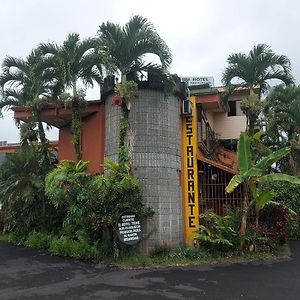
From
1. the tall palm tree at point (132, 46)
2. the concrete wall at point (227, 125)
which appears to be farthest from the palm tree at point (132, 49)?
the concrete wall at point (227, 125)

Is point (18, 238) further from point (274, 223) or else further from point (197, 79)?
point (197, 79)

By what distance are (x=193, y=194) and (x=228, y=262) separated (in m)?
2.80

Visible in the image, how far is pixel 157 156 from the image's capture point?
1323cm

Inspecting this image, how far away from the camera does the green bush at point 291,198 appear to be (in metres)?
17.2

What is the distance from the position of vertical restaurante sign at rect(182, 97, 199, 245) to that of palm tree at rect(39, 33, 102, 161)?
382 centimetres

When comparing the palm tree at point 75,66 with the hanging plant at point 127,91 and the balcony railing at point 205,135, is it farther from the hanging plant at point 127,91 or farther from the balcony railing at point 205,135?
the balcony railing at point 205,135

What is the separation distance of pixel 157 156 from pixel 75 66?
4447 millimetres

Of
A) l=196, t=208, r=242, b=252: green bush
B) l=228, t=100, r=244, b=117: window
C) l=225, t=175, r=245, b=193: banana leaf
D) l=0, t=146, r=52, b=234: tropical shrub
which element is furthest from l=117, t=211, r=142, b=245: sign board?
l=228, t=100, r=244, b=117: window

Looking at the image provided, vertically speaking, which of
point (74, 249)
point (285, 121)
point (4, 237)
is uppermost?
point (285, 121)

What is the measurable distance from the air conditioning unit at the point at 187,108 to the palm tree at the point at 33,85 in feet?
16.0

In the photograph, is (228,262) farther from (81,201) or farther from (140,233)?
(81,201)

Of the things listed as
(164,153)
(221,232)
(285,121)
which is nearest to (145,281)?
(221,232)

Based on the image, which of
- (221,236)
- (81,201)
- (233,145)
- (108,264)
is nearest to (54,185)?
(81,201)

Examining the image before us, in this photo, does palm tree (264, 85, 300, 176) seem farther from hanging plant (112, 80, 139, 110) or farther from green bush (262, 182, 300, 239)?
hanging plant (112, 80, 139, 110)
